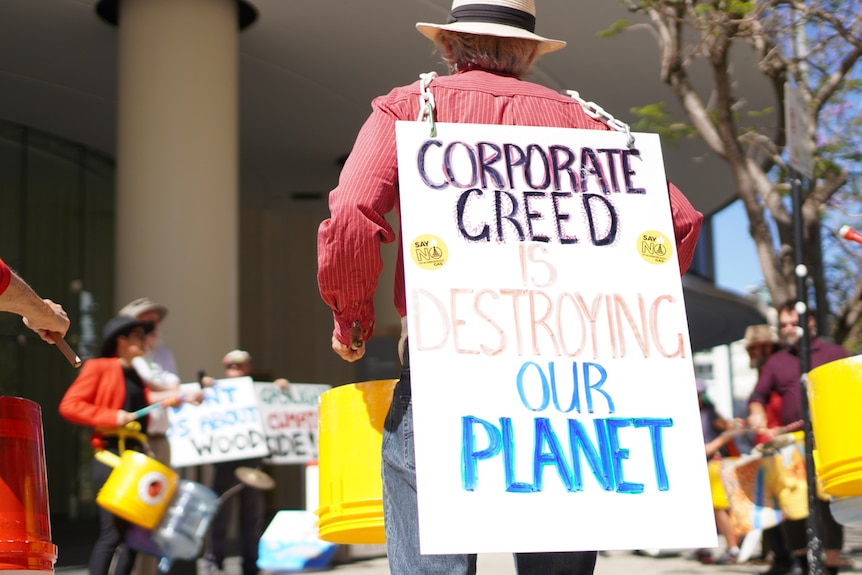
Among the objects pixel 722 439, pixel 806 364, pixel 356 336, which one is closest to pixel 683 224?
pixel 356 336

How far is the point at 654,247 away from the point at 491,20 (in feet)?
2.27

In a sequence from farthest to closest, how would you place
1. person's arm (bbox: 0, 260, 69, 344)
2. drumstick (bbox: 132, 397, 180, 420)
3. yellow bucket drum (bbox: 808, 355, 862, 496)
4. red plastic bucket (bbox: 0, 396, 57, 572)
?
1. drumstick (bbox: 132, 397, 180, 420)
2. yellow bucket drum (bbox: 808, 355, 862, 496)
3. person's arm (bbox: 0, 260, 69, 344)
4. red plastic bucket (bbox: 0, 396, 57, 572)

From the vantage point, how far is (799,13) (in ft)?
29.4

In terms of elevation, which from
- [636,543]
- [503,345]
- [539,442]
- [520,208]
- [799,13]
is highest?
[799,13]

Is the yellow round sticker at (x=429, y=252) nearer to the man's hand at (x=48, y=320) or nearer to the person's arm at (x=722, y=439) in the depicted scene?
the man's hand at (x=48, y=320)

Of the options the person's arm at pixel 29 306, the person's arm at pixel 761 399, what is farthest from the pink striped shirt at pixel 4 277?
the person's arm at pixel 761 399

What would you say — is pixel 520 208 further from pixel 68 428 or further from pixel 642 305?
pixel 68 428

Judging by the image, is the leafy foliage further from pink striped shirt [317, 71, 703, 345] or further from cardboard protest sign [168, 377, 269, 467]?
pink striped shirt [317, 71, 703, 345]

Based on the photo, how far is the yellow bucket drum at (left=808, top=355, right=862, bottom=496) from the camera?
3826 mm

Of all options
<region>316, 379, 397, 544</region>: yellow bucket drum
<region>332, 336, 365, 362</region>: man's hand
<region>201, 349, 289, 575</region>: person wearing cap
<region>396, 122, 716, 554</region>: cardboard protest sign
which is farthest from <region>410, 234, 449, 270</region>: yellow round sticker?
<region>201, 349, 289, 575</region>: person wearing cap

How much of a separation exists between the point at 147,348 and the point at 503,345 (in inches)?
193

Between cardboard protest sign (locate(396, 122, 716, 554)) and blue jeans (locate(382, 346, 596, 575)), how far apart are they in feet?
0.36

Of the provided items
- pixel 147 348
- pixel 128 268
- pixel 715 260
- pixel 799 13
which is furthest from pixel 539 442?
pixel 715 260

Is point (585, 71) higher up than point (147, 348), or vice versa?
point (585, 71)
